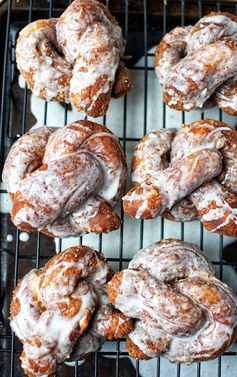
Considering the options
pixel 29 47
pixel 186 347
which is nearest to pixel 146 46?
pixel 29 47

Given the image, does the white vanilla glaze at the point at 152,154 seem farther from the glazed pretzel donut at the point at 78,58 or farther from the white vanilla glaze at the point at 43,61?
the white vanilla glaze at the point at 43,61

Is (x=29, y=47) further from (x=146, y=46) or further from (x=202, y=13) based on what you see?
(x=202, y=13)

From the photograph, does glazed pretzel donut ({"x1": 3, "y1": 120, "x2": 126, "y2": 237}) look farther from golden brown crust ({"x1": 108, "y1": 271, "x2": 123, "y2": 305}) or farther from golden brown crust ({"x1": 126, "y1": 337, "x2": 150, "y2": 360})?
golden brown crust ({"x1": 126, "y1": 337, "x2": 150, "y2": 360})

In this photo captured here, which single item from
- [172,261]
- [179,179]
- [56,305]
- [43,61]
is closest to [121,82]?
[43,61]

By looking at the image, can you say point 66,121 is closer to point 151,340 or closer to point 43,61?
point 43,61

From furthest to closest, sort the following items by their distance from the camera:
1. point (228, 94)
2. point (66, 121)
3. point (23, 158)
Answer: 1. point (66, 121)
2. point (228, 94)
3. point (23, 158)

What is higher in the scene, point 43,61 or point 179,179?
point 43,61

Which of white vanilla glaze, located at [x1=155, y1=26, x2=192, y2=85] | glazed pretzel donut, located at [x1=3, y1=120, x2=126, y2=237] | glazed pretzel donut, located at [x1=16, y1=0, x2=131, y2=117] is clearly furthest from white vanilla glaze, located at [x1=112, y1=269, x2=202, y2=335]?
white vanilla glaze, located at [x1=155, y1=26, x2=192, y2=85]
